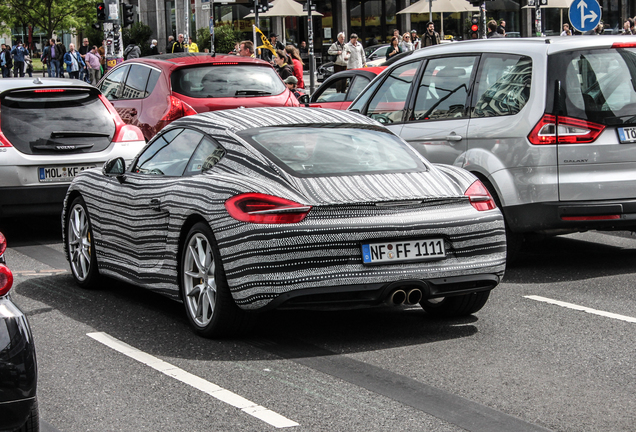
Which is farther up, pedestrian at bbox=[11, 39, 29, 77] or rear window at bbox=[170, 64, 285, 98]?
pedestrian at bbox=[11, 39, 29, 77]

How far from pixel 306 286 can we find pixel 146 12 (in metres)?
54.9

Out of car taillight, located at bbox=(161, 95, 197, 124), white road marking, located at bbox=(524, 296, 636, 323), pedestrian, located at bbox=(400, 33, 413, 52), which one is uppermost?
pedestrian, located at bbox=(400, 33, 413, 52)

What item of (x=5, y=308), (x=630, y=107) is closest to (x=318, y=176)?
(x=5, y=308)

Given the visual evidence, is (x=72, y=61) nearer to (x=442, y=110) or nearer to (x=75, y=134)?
(x=75, y=134)

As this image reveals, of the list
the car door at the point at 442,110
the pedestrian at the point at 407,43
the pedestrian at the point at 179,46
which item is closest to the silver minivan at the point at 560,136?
the car door at the point at 442,110

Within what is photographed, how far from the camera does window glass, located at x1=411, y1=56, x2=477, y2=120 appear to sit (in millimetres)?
8867

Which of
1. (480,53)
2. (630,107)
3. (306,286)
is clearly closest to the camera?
(306,286)

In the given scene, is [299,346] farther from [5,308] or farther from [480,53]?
[480,53]

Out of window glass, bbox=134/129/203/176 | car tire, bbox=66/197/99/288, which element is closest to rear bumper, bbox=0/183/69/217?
car tire, bbox=66/197/99/288

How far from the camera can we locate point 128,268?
279 inches

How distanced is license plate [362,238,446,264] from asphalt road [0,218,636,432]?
52 cm

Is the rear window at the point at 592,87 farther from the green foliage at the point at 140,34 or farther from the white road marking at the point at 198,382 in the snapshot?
the green foliage at the point at 140,34

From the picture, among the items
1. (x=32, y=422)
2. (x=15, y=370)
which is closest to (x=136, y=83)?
(x=32, y=422)

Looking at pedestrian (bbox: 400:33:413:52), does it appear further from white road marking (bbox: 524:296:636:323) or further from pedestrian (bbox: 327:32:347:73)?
white road marking (bbox: 524:296:636:323)
